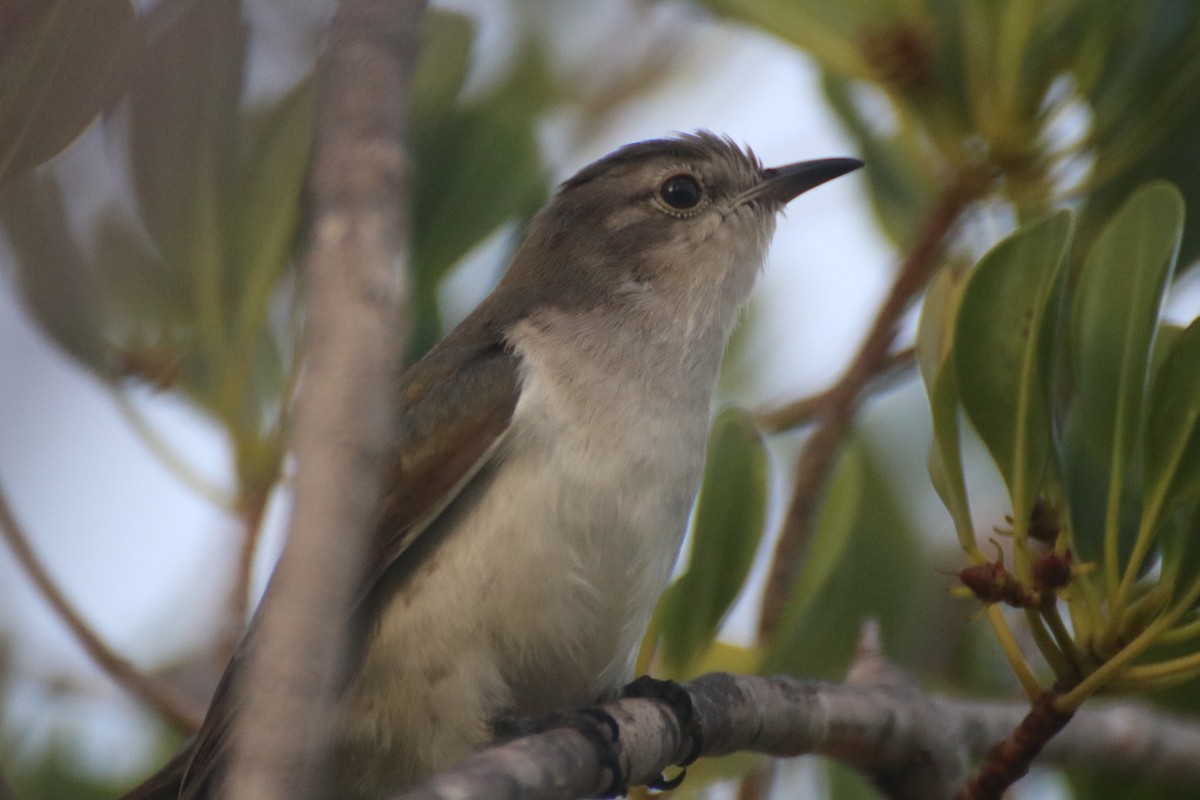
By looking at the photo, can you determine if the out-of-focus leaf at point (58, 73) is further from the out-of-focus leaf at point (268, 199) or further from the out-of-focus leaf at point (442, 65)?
the out-of-focus leaf at point (442, 65)

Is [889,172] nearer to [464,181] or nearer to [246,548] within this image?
A: [464,181]

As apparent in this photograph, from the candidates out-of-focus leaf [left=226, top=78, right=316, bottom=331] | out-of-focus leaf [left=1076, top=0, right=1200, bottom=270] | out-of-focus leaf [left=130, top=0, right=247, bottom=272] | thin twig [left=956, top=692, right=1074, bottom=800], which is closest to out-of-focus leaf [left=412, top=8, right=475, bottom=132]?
out-of-focus leaf [left=226, top=78, right=316, bottom=331]

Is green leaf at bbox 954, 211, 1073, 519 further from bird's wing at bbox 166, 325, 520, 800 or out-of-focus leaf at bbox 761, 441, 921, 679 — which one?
bird's wing at bbox 166, 325, 520, 800

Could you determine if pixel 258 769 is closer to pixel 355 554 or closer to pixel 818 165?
pixel 355 554

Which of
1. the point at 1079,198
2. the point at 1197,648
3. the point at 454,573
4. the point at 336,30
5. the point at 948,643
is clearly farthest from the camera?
the point at 948,643

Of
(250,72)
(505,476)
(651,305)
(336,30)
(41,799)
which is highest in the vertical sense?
(250,72)

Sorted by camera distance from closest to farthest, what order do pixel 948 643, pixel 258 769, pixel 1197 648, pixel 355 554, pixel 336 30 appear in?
pixel 258 769 → pixel 355 554 → pixel 336 30 → pixel 1197 648 → pixel 948 643

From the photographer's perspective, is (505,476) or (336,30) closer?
(336,30)

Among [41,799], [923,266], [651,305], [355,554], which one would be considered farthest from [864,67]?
[41,799]

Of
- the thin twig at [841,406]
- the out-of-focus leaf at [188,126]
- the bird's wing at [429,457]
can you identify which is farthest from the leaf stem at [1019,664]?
the out-of-focus leaf at [188,126]
